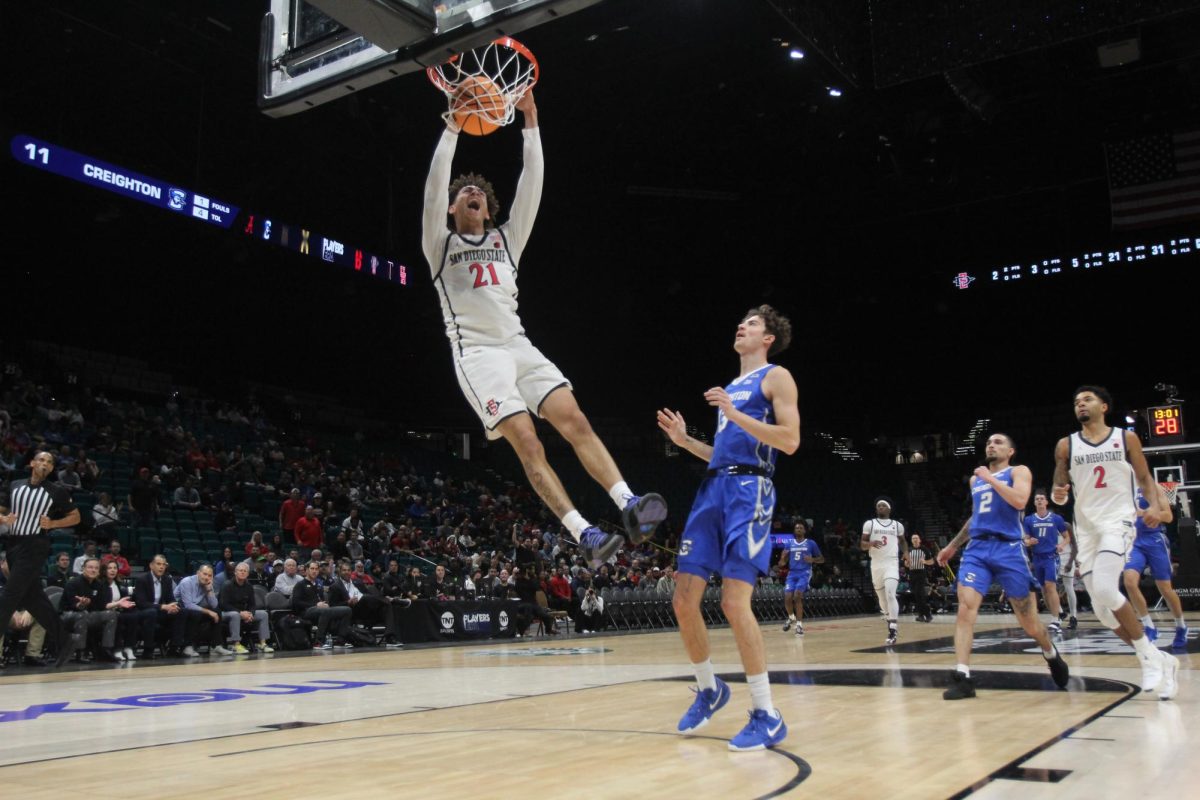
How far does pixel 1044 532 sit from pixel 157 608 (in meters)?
10.9

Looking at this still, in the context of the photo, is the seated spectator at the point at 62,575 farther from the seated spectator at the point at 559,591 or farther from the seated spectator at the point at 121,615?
the seated spectator at the point at 559,591

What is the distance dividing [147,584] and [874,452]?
28.4m

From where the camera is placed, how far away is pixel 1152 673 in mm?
5492

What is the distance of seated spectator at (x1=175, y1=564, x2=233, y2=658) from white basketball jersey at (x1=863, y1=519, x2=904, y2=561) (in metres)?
8.37

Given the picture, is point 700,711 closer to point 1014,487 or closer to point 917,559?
point 1014,487

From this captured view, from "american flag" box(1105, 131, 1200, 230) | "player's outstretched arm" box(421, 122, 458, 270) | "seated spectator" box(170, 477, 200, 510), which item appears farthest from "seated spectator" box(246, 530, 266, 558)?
"american flag" box(1105, 131, 1200, 230)

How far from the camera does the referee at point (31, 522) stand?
704cm

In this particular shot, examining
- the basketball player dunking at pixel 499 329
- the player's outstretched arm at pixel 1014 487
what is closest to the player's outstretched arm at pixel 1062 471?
the player's outstretched arm at pixel 1014 487

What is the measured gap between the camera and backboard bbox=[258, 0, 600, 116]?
14.6 ft

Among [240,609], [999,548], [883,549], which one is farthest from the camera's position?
[883,549]

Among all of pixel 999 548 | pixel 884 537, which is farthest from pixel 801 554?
pixel 999 548

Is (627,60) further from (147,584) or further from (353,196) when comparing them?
(147,584)

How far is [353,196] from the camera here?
21516 mm

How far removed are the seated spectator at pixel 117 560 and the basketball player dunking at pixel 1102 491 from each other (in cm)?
1006
